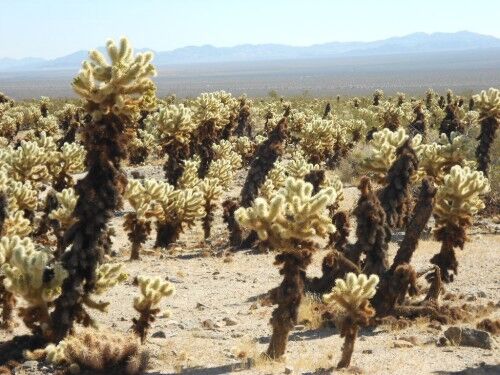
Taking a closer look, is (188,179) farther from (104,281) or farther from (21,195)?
(104,281)

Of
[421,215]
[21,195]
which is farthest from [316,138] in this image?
[421,215]

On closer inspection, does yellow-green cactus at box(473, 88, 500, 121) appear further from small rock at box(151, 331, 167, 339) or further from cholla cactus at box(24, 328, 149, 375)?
cholla cactus at box(24, 328, 149, 375)

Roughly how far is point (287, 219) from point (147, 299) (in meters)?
2.32

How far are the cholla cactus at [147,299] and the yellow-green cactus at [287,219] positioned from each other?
66.7 inches

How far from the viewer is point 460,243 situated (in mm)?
12000

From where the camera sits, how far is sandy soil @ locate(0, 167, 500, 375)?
29.8ft

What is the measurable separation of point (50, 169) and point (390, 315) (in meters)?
10.8

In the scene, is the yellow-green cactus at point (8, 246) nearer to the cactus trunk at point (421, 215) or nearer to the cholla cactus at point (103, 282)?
the cholla cactus at point (103, 282)

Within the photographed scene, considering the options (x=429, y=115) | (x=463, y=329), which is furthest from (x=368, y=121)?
(x=463, y=329)

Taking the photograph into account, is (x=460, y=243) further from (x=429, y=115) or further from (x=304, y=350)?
(x=429, y=115)

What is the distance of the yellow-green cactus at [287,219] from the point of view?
28.4 ft

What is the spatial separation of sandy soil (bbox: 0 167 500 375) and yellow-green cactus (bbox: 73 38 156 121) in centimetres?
351

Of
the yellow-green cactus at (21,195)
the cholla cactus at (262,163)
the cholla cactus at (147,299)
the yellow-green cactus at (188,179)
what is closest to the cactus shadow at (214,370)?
the cholla cactus at (147,299)

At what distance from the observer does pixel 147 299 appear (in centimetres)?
947
